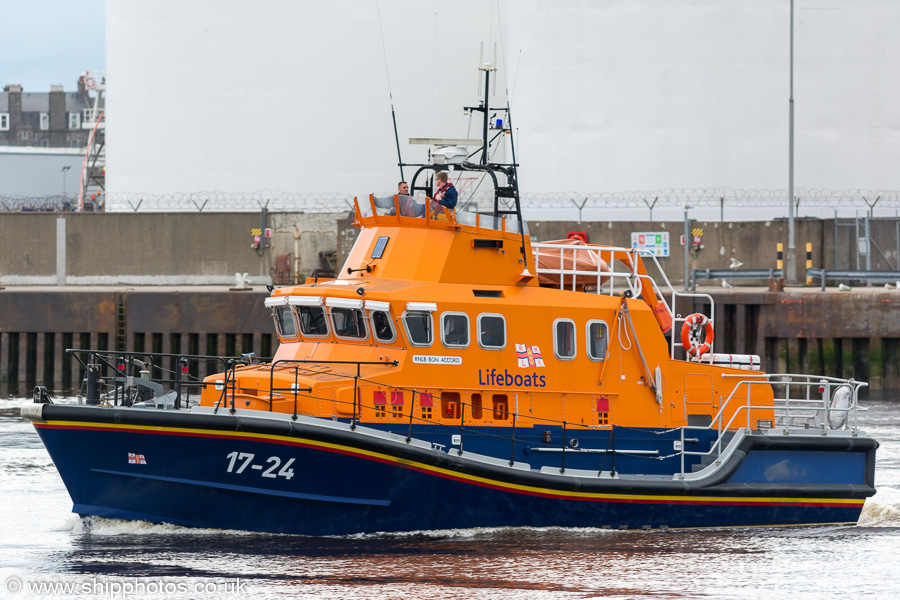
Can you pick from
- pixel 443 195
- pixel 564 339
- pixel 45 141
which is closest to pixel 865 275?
pixel 564 339

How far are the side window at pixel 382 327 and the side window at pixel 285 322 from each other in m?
1.00

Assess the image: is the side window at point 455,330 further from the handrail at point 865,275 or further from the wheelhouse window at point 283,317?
the handrail at point 865,275

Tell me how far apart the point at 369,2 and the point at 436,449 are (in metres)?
22.3

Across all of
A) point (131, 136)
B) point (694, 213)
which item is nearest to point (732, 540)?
point (694, 213)

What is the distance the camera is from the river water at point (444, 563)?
9.52 metres

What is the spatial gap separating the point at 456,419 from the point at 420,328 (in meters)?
0.97

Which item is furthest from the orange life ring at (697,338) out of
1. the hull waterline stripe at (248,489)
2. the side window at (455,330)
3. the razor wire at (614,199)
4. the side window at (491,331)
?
the razor wire at (614,199)

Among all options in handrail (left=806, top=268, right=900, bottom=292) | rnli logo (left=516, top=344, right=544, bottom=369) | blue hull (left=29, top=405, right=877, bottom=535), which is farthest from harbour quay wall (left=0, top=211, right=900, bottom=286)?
blue hull (left=29, top=405, right=877, bottom=535)

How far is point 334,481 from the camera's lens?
10688 mm

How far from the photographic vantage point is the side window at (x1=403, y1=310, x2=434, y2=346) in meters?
11.2

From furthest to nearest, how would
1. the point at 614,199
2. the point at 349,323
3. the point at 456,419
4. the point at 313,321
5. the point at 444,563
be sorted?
the point at 614,199, the point at 313,321, the point at 349,323, the point at 456,419, the point at 444,563

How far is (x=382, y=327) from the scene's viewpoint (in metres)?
11.3

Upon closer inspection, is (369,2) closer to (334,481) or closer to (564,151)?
(564,151)

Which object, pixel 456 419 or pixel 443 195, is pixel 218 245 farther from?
pixel 456 419
